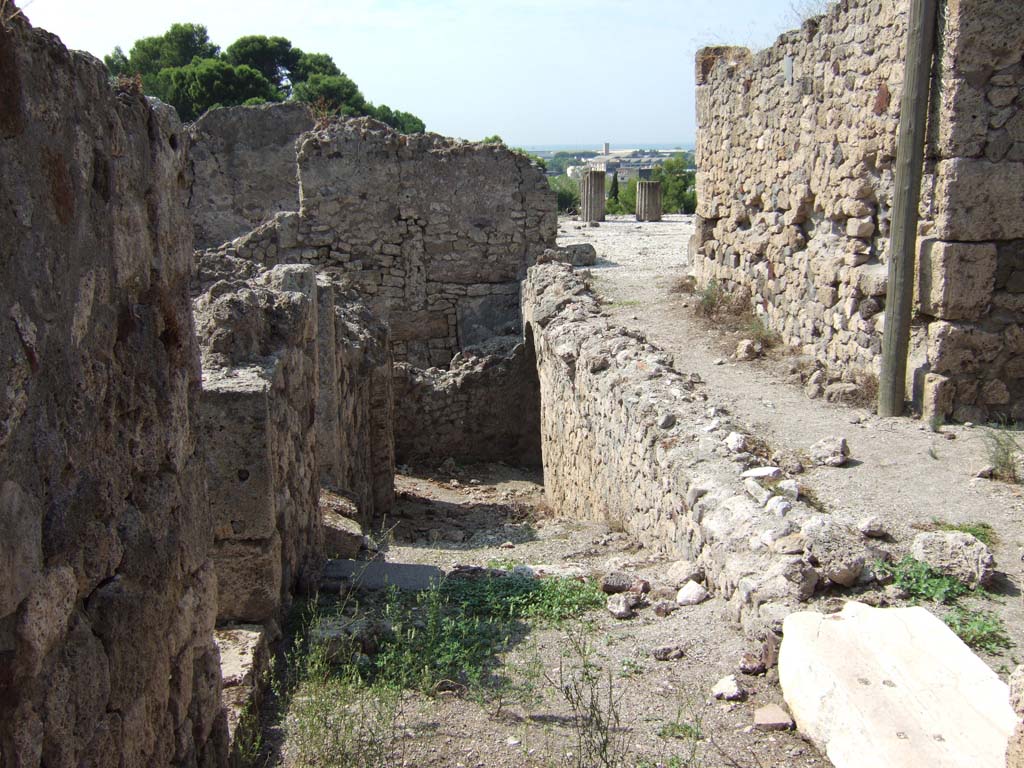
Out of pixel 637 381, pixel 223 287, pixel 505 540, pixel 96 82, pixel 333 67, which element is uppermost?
pixel 333 67

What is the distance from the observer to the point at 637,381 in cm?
667

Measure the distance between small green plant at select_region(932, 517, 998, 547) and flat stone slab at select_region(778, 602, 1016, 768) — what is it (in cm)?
120

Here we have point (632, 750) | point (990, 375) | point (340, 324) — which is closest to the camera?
point (632, 750)

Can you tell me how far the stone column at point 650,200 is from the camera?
25841mm

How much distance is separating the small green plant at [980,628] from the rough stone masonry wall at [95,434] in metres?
2.65

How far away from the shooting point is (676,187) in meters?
33.2

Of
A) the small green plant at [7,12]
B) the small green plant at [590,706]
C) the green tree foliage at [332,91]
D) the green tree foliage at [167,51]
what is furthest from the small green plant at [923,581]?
the green tree foliage at [167,51]

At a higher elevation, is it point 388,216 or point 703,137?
point 703,137

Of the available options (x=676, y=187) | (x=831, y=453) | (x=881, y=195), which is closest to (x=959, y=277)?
(x=881, y=195)

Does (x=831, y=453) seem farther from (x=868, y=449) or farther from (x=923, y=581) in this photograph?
(x=923, y=581)

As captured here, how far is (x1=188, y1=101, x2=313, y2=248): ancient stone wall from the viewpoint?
1691cm

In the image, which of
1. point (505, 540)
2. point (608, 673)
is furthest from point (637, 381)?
point (608, 673)

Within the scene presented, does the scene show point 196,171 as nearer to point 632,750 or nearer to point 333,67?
point 632,750

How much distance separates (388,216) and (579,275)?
2.55 m
